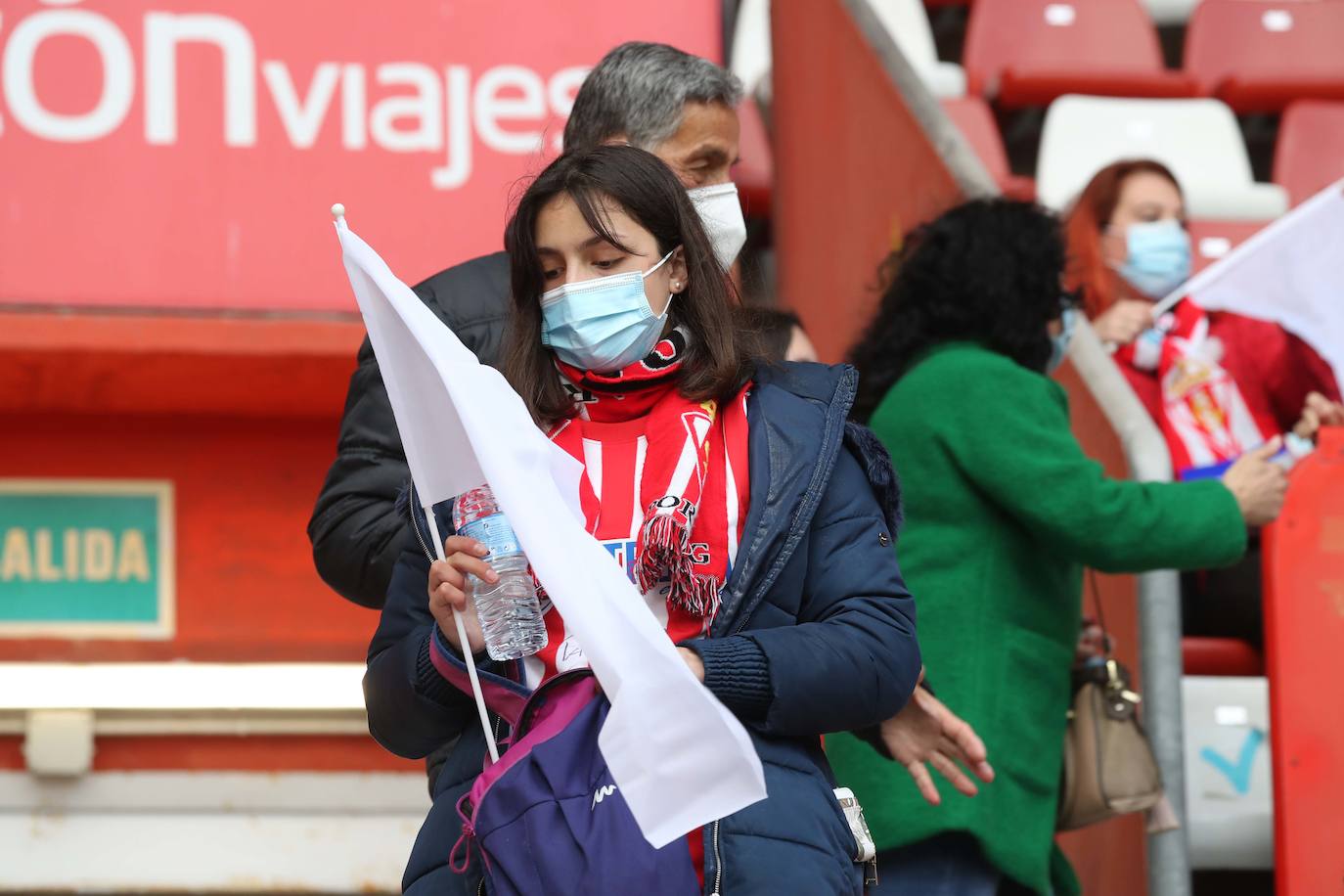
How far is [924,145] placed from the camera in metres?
3.84

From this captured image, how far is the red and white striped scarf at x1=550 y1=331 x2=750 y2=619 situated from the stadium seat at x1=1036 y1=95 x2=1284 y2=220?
368cm

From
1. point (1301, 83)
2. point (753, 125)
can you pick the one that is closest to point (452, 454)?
point (753, 125)

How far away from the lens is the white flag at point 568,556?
67.7 inches

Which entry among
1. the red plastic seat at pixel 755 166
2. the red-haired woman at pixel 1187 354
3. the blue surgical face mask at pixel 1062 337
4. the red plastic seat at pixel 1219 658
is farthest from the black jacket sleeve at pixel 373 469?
the red plastic seat at pixel 755 166

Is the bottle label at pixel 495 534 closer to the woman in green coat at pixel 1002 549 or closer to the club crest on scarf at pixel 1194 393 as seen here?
the woman in green coat at pixel 1002 549

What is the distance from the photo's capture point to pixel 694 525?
77.3 inches

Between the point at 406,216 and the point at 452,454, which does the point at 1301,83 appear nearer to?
the point at 406,216

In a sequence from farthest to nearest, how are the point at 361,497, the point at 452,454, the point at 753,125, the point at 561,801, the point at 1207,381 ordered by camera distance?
1. the point at 753,125
2. the point at 1207,381
3. the point at 361,497
4. the point at 452,454
5. the point at 561,801

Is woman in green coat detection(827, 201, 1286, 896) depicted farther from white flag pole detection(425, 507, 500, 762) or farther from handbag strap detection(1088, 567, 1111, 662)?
white flag pole detection(425, 507, 500, 762)

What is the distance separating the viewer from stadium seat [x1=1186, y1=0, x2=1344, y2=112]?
21.1 feet

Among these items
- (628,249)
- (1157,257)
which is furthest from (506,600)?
(1157,257)

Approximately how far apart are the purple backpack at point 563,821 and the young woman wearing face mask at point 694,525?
0.02 metres

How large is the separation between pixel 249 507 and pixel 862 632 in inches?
88.2

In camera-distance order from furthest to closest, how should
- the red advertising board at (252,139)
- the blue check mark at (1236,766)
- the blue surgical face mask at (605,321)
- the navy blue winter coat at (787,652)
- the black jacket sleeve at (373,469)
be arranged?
the red advertising board at (252,139) < the blue check mark at (1236,766) < the black jacket sleeve at (373,469) < the blue surgical face mask at (605,321) < the navy blue winter coat at (787,652)
